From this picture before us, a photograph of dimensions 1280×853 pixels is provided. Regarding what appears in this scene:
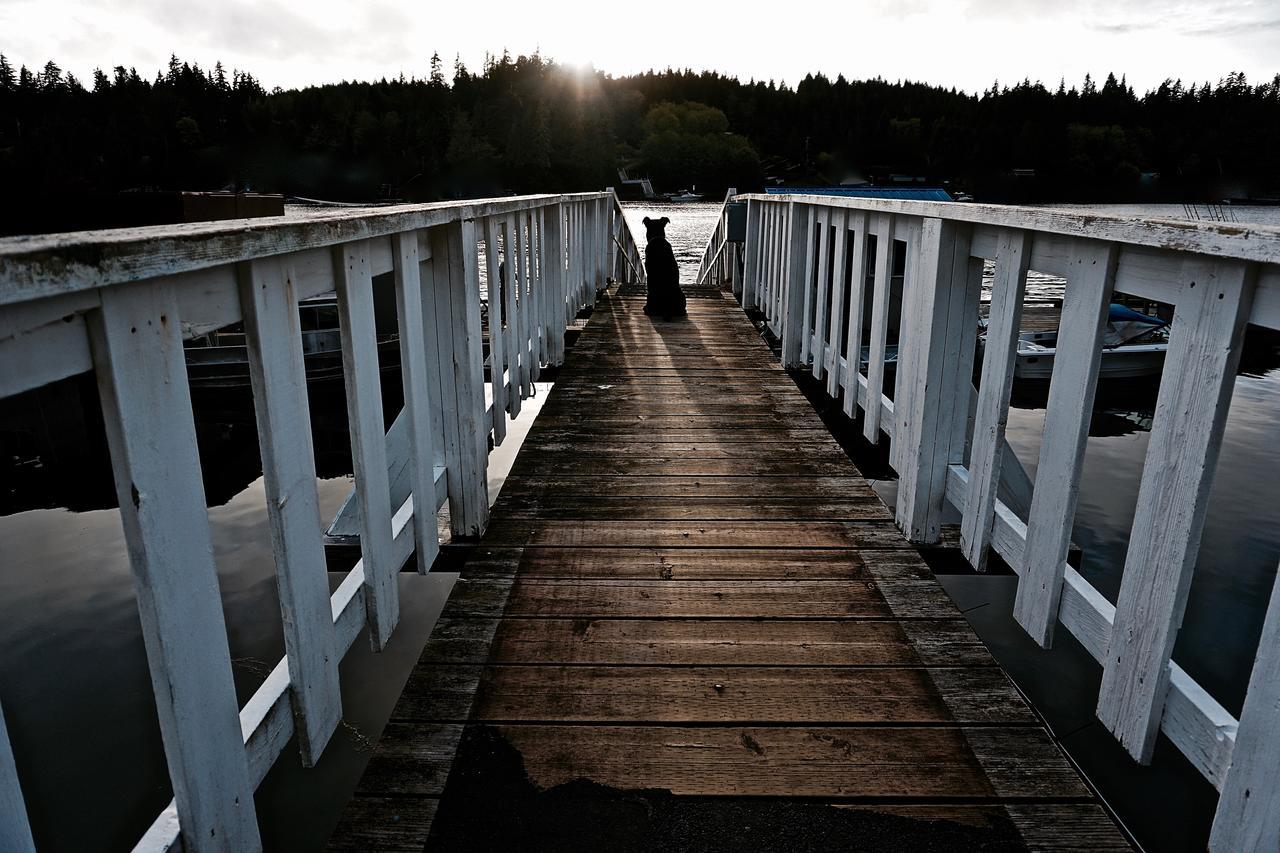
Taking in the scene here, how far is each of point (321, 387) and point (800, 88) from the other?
107 meters

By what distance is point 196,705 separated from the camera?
128 centimetres

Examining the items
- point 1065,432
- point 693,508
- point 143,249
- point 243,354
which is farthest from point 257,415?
point 243,354

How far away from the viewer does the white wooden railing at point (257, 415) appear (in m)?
0.99

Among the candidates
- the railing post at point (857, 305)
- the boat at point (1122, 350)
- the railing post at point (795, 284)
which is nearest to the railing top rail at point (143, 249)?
the railing post at point (857, 305)

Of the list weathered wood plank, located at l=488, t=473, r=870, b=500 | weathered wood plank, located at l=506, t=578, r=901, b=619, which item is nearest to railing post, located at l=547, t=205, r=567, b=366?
weathered wood plank, located at l=488, t=473, r=870, b=500

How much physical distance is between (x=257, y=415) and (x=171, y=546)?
0.36 metres

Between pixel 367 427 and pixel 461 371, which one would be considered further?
pixel 461 371

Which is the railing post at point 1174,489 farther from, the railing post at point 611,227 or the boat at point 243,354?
the boat at point 243,354

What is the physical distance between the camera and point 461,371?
117 inches

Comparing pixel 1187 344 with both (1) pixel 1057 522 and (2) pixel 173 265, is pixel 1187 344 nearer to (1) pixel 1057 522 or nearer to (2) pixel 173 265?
(1) pixel 1057 522

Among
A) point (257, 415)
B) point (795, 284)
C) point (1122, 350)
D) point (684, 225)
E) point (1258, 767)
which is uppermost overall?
point (257, 415)

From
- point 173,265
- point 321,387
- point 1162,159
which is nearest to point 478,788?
point 173,265

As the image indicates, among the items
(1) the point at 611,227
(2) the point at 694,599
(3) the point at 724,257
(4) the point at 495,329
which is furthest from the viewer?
(3) the point at 724,257

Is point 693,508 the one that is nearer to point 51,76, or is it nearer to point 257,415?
point 257,415
